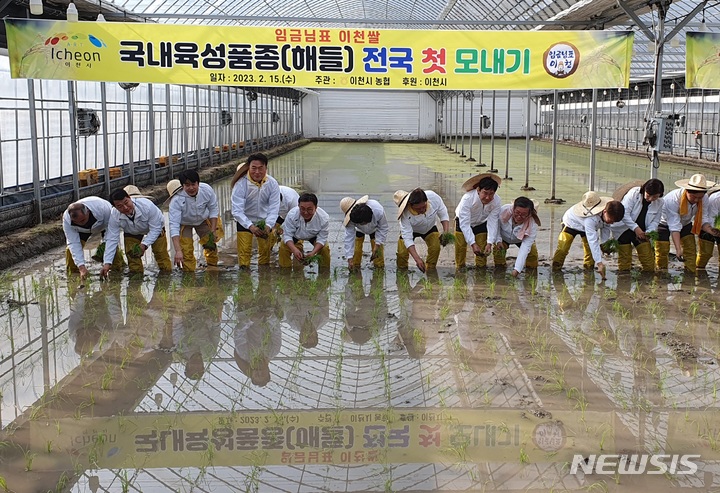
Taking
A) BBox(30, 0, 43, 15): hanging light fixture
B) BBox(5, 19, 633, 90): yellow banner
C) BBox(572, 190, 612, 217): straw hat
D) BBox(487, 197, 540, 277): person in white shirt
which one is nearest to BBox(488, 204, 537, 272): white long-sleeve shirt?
BBox(487, 197, 540, 277): person in white shirt

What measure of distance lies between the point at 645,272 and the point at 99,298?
5995mm

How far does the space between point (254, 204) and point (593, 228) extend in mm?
3947

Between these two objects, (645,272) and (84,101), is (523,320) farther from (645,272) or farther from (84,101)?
(84,101)

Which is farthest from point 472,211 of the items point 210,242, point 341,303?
point 210,242

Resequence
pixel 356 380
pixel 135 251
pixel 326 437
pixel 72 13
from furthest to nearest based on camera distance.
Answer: pixel 72 13 → pixel 135 251 → pixel 356 380 → pixel 326 437

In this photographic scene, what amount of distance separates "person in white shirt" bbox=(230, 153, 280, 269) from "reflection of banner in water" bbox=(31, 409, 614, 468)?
4454 millimetres

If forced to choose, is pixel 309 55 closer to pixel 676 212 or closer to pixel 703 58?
pixel 676 212

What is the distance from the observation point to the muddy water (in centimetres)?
413

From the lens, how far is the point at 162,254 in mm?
8914

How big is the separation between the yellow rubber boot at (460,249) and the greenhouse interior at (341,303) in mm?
44

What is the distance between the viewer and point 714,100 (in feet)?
82.2

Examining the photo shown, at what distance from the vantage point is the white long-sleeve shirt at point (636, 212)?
28.9 feet

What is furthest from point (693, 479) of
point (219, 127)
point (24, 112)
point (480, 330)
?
point (219, 127)
